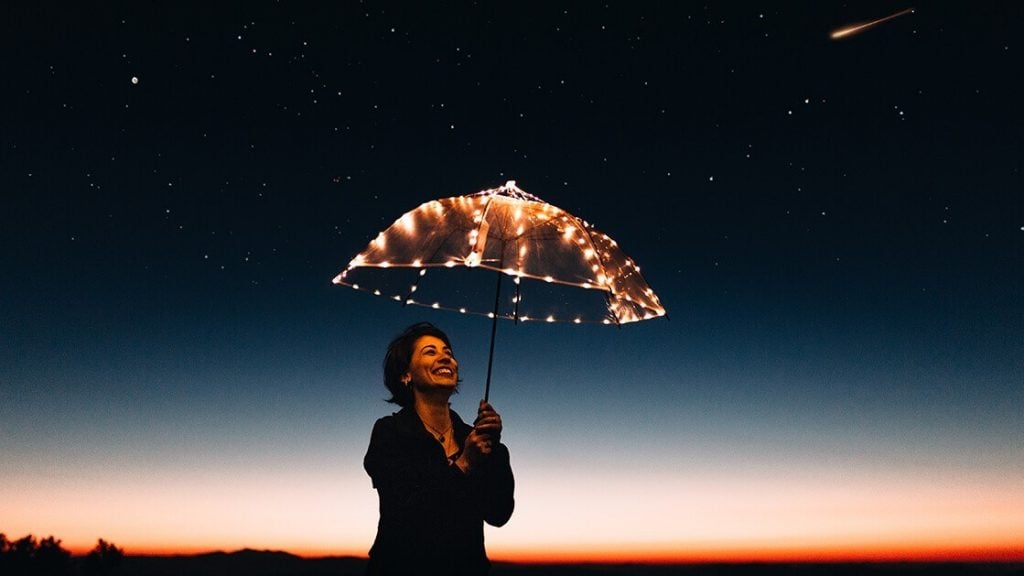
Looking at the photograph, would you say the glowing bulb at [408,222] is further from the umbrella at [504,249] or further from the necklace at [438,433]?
the necklace at [438,433]

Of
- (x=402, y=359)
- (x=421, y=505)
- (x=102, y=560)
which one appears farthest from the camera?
(x=102, y=560)

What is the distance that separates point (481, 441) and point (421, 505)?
0.39 metres

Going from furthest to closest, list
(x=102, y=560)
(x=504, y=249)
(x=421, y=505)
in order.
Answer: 1. (x=102, y=560)
2. (x=504, y=249)
3. (x=421, y=505)

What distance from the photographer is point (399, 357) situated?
3.86m

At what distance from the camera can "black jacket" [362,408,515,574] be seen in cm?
316

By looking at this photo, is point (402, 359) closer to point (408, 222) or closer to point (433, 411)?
point (433, 411)

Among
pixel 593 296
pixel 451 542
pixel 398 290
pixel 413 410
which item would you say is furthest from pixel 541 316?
pixel 451 542

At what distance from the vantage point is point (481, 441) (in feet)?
10.4

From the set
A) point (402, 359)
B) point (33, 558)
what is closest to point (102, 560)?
point (33, 558)

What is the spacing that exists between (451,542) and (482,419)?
0.61m

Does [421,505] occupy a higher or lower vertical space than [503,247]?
lower

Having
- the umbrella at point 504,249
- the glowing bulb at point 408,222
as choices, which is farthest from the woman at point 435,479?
the glowing bulb at point 408,222

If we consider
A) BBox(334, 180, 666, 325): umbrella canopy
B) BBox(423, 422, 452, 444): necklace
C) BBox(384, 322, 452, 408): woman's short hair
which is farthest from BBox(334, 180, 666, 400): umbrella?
BBox(423, 422, 452, 444): necklace

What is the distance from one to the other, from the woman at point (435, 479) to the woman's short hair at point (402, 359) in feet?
0.29
